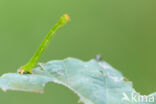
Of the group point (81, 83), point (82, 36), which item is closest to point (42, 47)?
point (81, 83)

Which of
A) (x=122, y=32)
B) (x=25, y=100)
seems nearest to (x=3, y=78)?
(x=25, y=100)

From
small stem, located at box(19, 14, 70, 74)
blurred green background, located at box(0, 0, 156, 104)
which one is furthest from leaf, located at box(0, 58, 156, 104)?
blurred green background, located at box(0, 0, 156, 104)

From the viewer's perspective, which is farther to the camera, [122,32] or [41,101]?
[122,32]

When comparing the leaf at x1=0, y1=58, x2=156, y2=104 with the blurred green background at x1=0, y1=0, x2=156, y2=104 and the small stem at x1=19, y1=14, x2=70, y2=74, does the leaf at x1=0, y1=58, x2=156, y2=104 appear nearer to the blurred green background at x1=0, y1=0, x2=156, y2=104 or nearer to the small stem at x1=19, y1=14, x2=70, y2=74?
the small stem at x1=19, y1=14, x2=70, y2=74

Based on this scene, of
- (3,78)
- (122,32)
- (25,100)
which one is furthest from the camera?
(122,32)

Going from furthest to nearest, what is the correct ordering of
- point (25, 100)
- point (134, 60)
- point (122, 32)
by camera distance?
point (122, 32), point (134, 60), point (25, 100)

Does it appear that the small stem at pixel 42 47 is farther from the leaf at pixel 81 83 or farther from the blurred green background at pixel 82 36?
the blurred green background at pixel 82 36

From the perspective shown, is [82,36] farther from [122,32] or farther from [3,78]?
[3,78]
